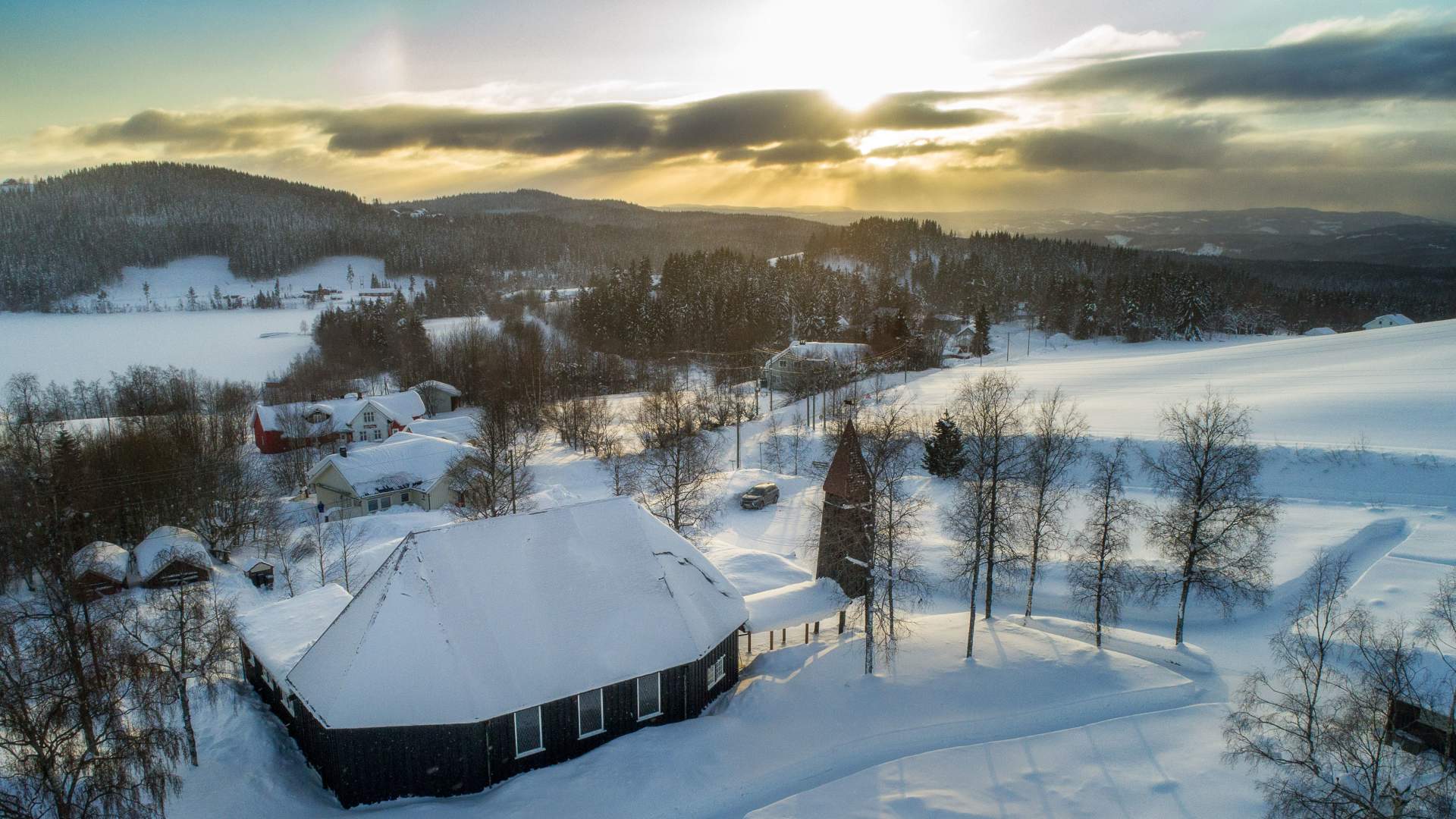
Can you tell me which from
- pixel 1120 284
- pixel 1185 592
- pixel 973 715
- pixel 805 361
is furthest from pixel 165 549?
pixel 1120 284

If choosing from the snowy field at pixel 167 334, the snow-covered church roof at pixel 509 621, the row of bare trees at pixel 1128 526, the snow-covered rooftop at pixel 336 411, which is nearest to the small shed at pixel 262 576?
the snow-covered church roof at pixel 509 621

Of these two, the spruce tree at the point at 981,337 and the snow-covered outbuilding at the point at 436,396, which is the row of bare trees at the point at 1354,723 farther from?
the snow-covered outbuilding at the point at 436,396

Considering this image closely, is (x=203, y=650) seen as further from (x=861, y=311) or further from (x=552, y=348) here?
(x=861, y=311)

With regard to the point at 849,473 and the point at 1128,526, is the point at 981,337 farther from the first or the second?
the point at 849,473

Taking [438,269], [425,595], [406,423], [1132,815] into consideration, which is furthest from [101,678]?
[438,269]

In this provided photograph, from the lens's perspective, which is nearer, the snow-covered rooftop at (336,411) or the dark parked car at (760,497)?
the dark parked car at (760,497)

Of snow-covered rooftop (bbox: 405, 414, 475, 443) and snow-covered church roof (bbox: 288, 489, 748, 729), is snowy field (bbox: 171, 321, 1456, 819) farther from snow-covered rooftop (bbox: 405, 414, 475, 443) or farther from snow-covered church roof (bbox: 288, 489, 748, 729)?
snow-covered rooftop (bbox: 405, 414, 475, 443)
